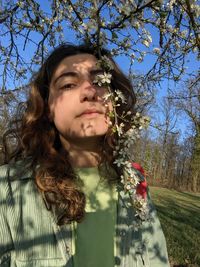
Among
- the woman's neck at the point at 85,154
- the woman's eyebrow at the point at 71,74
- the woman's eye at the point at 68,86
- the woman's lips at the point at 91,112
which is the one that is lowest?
the woman's neck at the point at 85,154

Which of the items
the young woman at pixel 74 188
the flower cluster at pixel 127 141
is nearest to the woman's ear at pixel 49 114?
the young woman at pixel 74 188

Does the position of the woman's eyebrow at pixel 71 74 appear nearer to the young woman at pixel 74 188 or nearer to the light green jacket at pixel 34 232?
the young woman at pixel 74 188

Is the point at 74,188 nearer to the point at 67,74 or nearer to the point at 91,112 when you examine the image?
the point at 91,112

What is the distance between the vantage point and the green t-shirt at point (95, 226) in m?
1.70

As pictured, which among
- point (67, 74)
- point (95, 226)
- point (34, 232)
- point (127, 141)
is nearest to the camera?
point (127, 141)

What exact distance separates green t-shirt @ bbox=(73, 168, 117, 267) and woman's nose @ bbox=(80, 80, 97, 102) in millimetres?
351

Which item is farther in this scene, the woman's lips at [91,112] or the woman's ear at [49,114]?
the woman's ear at [49,114]

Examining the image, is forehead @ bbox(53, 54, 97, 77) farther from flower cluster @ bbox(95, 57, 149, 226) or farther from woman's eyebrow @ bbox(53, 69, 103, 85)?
flower cluster @ bbox(95, 57, 149, 226)

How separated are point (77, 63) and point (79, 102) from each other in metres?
0.27

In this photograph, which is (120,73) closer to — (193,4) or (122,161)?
(193,4)

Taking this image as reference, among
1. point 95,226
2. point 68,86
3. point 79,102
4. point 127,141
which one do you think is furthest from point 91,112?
point 95,226

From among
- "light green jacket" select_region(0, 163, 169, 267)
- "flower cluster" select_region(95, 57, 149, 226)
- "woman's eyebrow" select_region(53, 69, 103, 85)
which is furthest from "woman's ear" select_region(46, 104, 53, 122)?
"flower cluster" select_region(95, 57, 149, 226)

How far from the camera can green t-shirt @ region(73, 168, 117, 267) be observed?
1.70 m

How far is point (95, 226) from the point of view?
1.78 meters
